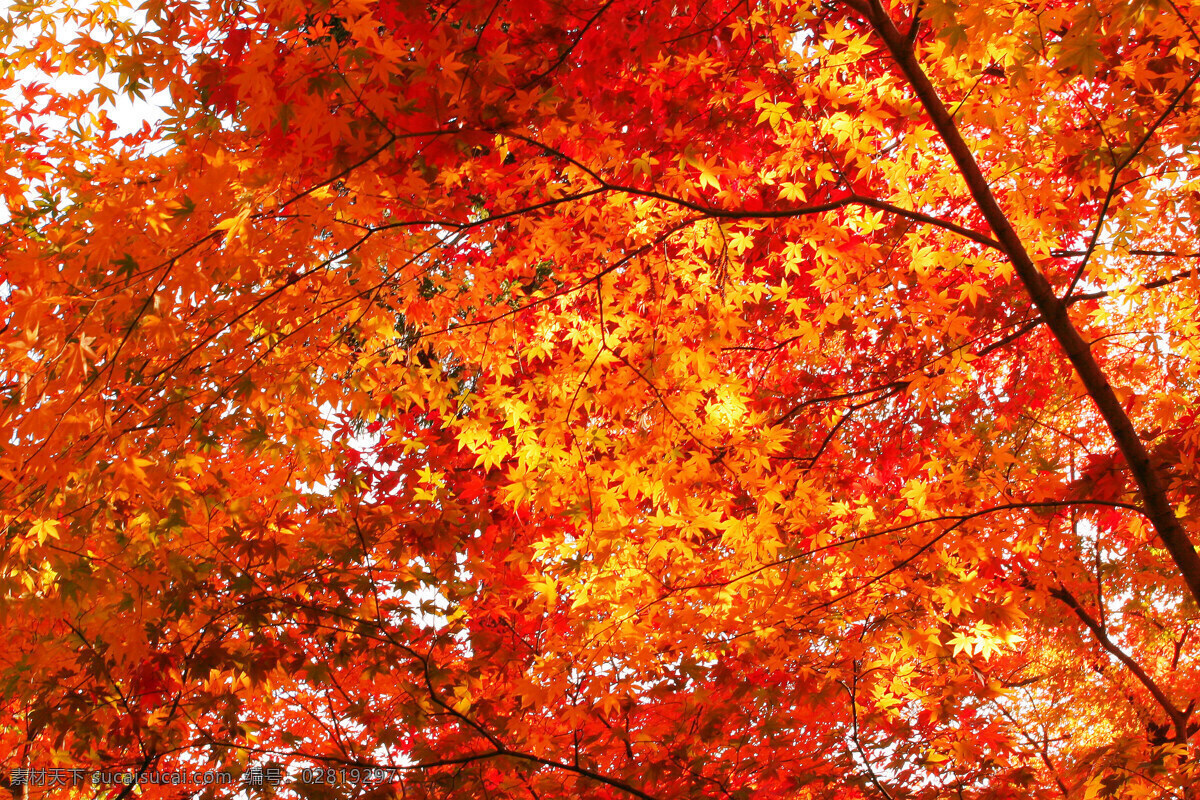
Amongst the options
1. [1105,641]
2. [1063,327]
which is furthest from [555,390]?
[1105,641]

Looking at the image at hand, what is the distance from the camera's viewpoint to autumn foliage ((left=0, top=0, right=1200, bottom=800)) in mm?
2592

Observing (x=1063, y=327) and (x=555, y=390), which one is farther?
(x=555, y=390)

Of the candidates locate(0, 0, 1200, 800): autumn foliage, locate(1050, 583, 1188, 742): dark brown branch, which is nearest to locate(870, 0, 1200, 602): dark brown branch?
locate(0, 0, 1200, 800): autumn foliage

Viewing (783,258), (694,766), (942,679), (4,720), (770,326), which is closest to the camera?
(694,766)

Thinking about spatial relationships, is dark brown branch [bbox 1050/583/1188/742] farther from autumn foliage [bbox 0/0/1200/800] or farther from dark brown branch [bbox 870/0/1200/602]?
dark brown branch [bbox 870/0/1200/602]

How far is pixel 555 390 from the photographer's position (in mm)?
3523

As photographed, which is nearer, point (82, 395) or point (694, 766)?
point (82, 395)

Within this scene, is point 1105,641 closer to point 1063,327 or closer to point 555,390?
point 1063,327

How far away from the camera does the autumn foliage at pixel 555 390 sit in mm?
2592

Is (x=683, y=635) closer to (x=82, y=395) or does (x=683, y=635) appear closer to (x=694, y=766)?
(x=694, y=766)

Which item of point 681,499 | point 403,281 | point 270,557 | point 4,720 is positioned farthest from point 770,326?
point 4,720

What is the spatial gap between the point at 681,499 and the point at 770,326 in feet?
8.73

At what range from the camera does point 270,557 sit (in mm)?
3645

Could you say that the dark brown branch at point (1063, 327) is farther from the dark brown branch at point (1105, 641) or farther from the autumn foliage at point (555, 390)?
the dark brown branch at point (1105, 641)
